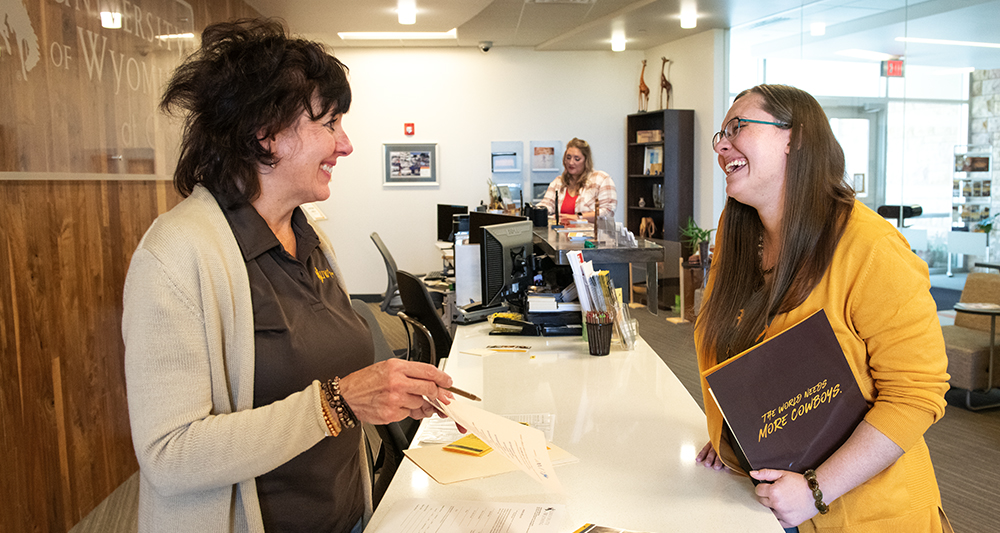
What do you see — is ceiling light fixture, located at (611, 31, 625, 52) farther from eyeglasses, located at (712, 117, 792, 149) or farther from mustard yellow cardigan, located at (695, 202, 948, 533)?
mustard yellow cardigan, located at (695, 202, 948, 533)

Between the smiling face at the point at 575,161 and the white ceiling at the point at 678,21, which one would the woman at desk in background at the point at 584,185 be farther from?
the white ceiling at the point at 678,21

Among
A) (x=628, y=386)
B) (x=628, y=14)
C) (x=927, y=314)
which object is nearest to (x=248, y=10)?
(x=628, y=14)

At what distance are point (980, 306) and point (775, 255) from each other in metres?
3.79

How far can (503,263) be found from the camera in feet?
11.1

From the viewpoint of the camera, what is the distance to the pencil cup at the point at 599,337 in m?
2.54

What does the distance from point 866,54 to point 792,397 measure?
6304 millimetres

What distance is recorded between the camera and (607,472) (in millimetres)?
1516

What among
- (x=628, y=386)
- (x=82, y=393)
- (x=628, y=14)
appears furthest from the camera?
(x=628, y=14)

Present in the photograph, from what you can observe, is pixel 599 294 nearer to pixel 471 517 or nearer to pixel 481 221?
pixel 471 517

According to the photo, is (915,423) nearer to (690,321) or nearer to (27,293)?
(27,293)

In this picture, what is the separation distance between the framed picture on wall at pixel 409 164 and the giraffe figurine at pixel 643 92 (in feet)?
9.25

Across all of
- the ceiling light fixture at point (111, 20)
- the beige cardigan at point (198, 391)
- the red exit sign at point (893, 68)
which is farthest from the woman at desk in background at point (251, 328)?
the red exit sign at point (893, 68)

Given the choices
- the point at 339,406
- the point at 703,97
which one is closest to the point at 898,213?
the point at 703,97

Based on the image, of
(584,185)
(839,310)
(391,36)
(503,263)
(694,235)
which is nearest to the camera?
(839,310)
